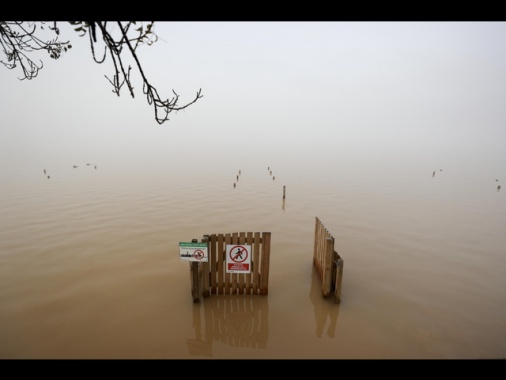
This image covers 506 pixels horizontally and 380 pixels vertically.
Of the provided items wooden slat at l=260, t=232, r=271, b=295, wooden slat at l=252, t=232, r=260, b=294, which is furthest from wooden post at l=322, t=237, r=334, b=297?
wooden slat at l=252, t=232, r=260, b=294

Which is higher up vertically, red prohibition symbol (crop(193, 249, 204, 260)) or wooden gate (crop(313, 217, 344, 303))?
red prohibition symbol (crop(193, 249, 204, 260))

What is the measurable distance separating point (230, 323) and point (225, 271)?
1.15 meters

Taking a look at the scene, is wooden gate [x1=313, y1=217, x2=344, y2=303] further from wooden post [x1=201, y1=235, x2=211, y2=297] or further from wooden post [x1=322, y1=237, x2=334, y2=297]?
wooden post [x1=201, y1=235, x2=211, y2=297]

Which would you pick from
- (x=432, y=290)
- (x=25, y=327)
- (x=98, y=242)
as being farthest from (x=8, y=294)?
(x=432, y=290)

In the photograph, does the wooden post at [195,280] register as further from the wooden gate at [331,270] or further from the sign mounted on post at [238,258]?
the wooden gate at [331,270]

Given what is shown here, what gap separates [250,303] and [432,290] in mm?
5158

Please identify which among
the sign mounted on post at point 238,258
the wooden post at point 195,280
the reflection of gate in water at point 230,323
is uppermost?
the sign mounted on post at point 238,258

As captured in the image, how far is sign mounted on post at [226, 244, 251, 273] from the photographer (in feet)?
19.9

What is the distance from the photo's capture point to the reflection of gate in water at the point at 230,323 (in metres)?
5.17

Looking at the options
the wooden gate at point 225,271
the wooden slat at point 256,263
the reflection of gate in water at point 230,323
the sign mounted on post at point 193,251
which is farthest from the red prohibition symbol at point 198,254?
the reflection of gate in water at point 230,323

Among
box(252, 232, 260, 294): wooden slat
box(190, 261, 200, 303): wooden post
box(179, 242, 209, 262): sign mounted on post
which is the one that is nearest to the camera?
box(179, 242, 209, 262): sign mounted on post

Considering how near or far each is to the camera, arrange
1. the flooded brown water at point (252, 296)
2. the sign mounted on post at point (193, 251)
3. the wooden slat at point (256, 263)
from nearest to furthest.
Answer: the flooded brown water at point (252, 296) < the sign mounted on post at point (193, 251) < the wooden slat at point (256, 263)

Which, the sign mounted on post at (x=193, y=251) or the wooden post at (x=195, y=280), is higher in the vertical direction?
the sign mounted on post at (x=193, y=251)

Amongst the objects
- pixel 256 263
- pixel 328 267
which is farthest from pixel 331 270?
pixel 256 263
